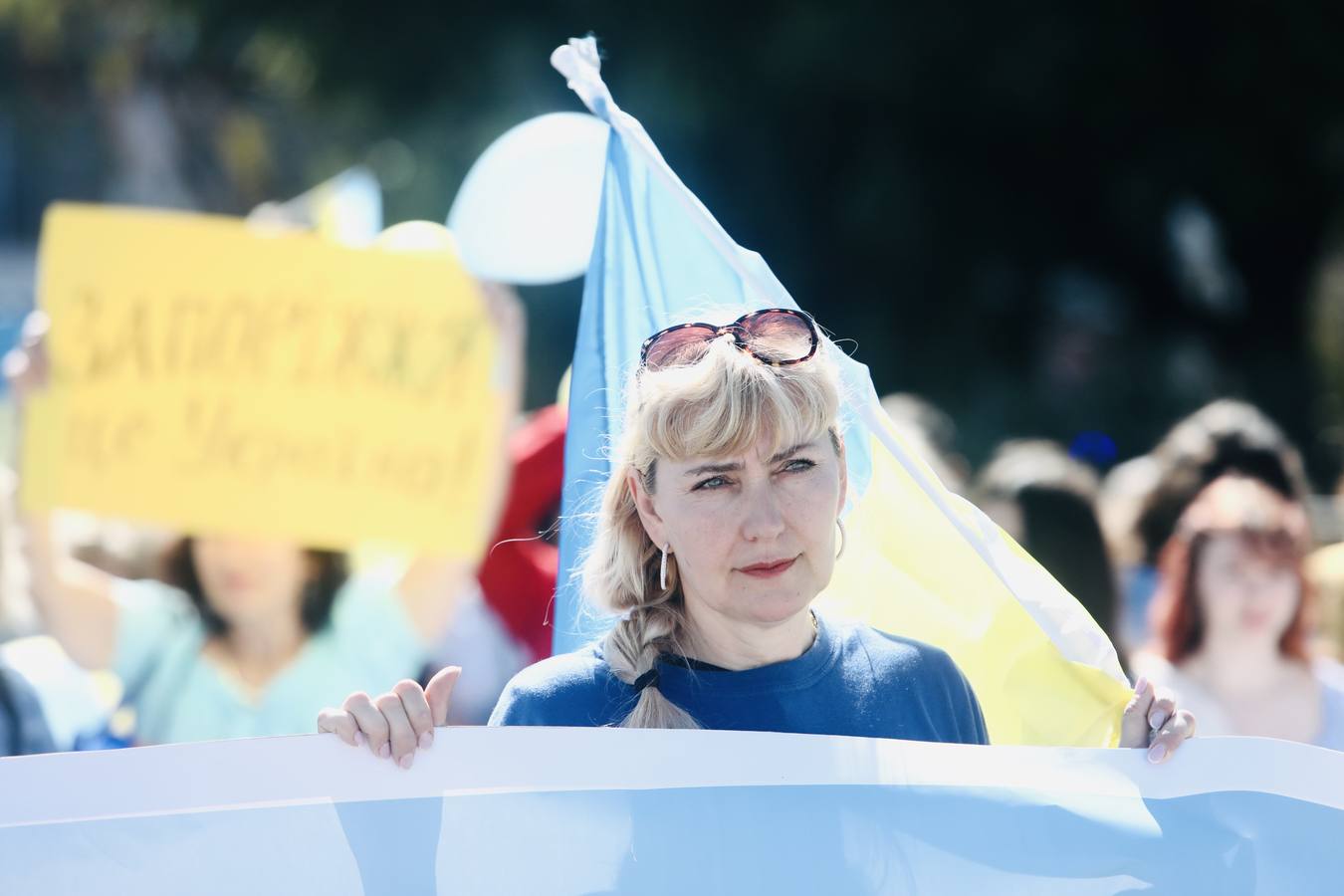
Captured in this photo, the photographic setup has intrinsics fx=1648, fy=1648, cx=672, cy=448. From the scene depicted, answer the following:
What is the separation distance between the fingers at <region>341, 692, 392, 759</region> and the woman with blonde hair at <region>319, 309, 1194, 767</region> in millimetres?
211

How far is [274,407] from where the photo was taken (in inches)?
164

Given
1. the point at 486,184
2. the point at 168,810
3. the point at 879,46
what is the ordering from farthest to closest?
1. the point at 879,46
2. the point at 486,184
3. the point at 168,810

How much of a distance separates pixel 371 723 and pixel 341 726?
3 centimetres

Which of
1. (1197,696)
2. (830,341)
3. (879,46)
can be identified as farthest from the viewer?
(879,46)

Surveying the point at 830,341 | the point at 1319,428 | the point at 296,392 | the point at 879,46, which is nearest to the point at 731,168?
the point at 879,46

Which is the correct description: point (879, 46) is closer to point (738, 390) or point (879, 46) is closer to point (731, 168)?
point (731, 168)

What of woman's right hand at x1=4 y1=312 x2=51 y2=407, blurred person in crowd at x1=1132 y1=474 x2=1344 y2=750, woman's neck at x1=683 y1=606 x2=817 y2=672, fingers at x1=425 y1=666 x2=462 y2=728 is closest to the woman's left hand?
woman's neck at x1=683 y1=606 x2=817 y2=672

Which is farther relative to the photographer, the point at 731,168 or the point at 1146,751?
the point at 731,168

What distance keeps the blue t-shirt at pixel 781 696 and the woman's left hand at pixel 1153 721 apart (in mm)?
195

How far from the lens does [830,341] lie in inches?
81.7

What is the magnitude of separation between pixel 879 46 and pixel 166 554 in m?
7.47

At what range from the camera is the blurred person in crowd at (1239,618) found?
11.6ft

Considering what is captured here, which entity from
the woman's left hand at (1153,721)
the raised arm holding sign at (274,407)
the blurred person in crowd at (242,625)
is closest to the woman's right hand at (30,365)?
the raised arm holding sign at (274,407)

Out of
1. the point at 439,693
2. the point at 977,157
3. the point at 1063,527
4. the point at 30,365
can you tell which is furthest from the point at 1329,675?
the point at 977,157
